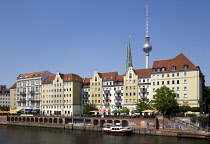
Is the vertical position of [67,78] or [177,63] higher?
[177,63]

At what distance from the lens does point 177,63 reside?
108 metres

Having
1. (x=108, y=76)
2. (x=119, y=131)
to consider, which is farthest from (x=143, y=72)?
(x=119, y=131)

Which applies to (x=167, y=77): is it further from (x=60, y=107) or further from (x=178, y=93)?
(x=60, y=107)

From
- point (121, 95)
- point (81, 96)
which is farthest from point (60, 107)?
point (121, 95)

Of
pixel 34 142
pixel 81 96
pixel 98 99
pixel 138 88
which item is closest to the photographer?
pixel 34 142

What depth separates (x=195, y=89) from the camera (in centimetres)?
10156

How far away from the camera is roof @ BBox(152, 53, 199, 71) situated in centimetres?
10543

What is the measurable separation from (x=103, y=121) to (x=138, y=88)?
23.1 meters

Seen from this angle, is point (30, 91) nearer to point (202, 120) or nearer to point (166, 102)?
point (166, 102)

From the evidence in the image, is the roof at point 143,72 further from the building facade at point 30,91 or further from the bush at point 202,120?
the building facade at point 30,91

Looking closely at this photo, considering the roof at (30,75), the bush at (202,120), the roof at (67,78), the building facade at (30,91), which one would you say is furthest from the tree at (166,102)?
the roof at (30,75)

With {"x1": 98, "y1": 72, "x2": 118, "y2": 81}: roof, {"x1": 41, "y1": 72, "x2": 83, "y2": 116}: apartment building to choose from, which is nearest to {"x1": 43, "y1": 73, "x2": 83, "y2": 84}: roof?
{"x1": 41, "y1": 72, "x2": 83, "y2": 116}: apartment building

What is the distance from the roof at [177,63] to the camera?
10543 centimetres

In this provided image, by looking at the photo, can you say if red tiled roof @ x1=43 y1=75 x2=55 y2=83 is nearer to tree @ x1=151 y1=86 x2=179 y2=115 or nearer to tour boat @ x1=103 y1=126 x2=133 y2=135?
tour boat @ x1=103 y1=126 x2=133 y2=135
